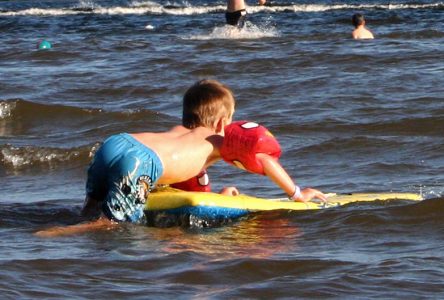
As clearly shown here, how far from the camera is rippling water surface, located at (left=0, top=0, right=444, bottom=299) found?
5.01m

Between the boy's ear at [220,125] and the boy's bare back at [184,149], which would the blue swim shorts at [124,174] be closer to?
the boy's bare back at [184,149]

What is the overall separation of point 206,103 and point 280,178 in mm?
572

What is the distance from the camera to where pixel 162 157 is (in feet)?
20.0

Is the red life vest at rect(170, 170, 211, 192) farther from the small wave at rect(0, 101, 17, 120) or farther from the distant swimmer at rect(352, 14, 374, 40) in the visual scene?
the distant swimmer at rect(352, 14, 374, 40)

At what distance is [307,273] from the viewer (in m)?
5.09

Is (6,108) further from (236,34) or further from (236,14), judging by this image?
(236,14)

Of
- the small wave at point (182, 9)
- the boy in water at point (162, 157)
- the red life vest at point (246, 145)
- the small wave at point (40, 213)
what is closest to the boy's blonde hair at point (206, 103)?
the boy in water at point (162, 157)

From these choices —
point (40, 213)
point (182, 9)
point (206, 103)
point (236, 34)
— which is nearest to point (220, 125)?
point (206, 103)

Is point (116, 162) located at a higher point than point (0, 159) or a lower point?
higher

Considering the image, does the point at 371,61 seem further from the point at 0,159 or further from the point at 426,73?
the point at 0,159

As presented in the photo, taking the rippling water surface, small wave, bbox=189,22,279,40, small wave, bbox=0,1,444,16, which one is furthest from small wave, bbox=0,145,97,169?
small wave, bbox=0,1,444,16

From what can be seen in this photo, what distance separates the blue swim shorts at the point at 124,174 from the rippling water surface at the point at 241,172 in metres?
0.14

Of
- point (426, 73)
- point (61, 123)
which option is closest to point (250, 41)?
point (426, 73)

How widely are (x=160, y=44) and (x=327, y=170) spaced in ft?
33.9
